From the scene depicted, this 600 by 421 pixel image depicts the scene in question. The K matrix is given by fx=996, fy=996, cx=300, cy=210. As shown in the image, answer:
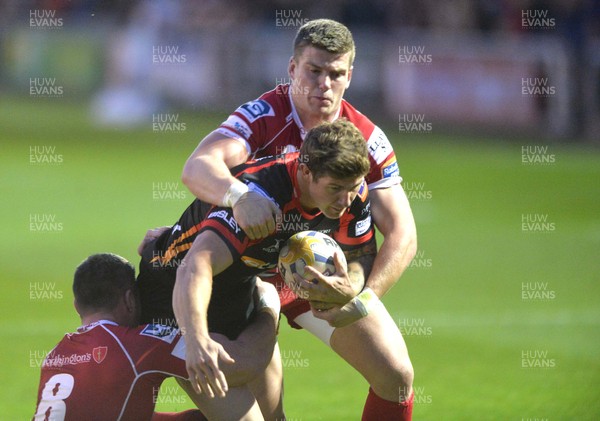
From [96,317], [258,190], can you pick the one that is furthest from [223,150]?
[96,317]

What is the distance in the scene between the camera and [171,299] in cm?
673

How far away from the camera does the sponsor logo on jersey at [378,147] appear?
7.08 metres

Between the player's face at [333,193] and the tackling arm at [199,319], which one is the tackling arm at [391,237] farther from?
the tackling arm at [199,319]

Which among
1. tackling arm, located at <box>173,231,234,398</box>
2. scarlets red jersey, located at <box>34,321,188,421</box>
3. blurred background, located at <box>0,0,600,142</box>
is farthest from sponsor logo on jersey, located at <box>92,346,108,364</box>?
blurred background, located at <box>0,0,600,142</box>

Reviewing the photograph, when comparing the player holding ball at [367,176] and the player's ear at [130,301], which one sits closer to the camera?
the player's ear at [130,301]

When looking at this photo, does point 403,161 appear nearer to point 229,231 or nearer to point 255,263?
point 255,263

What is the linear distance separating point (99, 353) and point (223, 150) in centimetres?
173

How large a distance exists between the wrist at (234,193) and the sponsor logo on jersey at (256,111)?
3.79 ft

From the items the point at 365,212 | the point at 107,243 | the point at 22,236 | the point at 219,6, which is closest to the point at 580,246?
the point at 107,243

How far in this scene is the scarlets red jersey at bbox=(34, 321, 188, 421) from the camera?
5.86 m

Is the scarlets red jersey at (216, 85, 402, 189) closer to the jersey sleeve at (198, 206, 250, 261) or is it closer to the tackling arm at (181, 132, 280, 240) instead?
the tackling arm at (181, 132, 280, 240)

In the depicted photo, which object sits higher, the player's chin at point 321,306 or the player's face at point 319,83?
the player's face at point 319,83

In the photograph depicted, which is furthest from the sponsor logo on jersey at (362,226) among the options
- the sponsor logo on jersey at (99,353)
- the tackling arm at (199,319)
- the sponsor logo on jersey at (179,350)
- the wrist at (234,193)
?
the sponsor logo on jersey at (99,353)

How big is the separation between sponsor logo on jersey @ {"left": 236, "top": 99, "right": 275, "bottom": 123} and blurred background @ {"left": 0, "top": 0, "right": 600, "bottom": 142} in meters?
17.5
